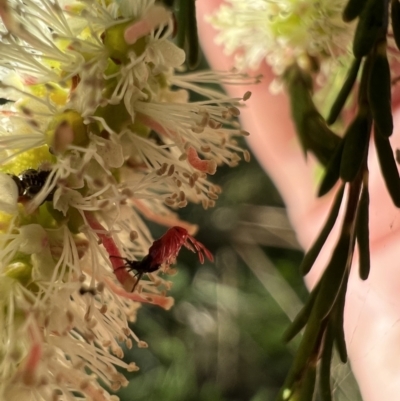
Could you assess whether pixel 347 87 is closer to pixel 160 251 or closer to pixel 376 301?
pixel 160 251

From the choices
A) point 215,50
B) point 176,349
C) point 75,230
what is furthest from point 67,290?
point 176,349

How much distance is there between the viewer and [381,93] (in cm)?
28

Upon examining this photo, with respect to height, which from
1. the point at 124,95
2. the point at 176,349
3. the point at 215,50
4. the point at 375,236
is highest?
the point at 124,95

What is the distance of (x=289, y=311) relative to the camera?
0.81 m

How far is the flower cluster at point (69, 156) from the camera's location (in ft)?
1.05

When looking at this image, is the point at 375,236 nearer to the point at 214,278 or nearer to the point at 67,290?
the point at 67,290

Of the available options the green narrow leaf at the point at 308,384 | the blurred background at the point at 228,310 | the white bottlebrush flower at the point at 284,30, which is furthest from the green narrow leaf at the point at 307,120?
the blurred background at the point at 228,310

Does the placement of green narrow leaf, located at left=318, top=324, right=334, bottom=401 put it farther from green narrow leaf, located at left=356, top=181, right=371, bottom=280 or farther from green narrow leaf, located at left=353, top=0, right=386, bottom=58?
green narrow leaf, located at left=353, top=0, right=386, bottom=58

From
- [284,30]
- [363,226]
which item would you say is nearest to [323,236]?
[363,226]

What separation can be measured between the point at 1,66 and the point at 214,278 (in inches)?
27.0

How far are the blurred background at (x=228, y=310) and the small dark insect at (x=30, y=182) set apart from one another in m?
0.58

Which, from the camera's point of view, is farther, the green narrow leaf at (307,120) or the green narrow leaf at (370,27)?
the green narrow leaf at (307,120)

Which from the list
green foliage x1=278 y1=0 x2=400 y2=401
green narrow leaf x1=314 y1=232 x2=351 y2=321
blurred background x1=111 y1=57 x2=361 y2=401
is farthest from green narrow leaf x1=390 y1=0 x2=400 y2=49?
blurred background x1=111 y1=57 x2=361 y2=401

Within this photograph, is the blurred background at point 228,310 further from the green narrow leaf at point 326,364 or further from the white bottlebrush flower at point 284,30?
the green narrow leaf at point 326,364
